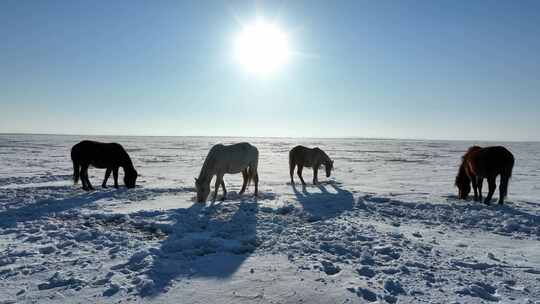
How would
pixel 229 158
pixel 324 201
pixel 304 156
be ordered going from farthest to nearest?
pixel 304 156, pixel 229 158, pixel 324 201

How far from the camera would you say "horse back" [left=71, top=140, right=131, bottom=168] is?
1230 centimetres

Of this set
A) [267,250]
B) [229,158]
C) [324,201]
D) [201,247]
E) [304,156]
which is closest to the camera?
[267,250]

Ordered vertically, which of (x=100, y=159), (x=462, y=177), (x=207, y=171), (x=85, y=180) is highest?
(x=100, y=159)

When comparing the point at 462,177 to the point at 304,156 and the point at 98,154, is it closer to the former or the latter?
the point at 304,156

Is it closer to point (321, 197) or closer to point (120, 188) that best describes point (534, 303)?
point (321, 197)

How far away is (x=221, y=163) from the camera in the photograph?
392 inches

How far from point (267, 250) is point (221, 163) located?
4909 mm

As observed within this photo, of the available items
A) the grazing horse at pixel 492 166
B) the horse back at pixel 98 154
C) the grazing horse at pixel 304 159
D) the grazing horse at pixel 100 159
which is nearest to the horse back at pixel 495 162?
the grazing horse at pixel 492 166

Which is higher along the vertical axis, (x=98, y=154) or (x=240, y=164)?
(x=98, y=154)

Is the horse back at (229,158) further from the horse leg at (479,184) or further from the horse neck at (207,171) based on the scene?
the horse leg at (479,184)

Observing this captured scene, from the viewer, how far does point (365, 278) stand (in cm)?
439

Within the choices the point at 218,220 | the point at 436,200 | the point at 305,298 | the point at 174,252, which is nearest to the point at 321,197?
the point at 436,200

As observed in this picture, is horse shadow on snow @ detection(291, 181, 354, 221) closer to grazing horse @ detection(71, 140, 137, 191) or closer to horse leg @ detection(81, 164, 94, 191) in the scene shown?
grazing horse @ detection(71, 140, 137, 191)

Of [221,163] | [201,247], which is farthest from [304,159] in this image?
[201,247]
